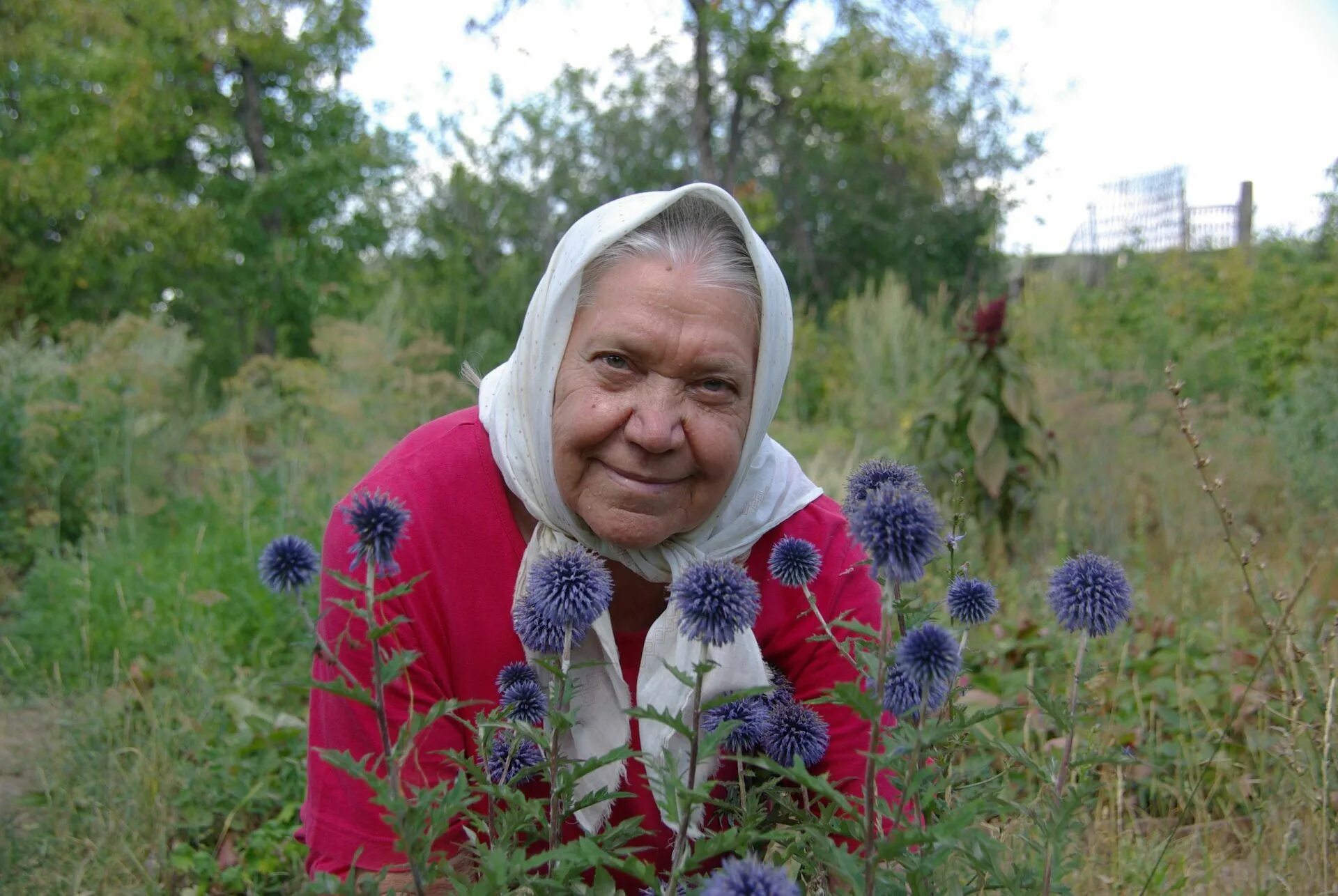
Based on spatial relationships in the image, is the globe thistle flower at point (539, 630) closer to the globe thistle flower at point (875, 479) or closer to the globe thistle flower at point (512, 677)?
the globe thistle flower at point (512, 677)

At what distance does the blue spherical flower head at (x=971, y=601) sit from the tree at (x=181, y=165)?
454 inches

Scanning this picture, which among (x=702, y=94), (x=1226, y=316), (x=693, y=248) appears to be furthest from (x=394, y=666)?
(x=702, y=94)

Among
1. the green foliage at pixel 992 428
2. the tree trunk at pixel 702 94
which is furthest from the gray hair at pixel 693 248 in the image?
the tree trunk at pixel 702 94

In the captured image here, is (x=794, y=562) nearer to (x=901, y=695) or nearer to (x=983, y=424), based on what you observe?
(x=901, y=695)

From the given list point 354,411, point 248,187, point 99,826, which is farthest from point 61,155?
point 99,826

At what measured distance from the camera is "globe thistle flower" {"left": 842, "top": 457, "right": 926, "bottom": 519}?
57.9 inches

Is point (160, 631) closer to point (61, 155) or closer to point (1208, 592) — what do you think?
point (1208, 592)

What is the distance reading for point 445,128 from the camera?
19.2m

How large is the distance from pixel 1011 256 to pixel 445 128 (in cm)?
1123

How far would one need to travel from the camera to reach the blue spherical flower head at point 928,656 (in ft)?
3.98

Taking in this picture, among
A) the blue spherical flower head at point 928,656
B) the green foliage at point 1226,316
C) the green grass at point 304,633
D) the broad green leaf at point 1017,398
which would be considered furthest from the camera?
the green foliage at point 1226,316

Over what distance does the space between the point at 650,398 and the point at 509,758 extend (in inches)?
32.2

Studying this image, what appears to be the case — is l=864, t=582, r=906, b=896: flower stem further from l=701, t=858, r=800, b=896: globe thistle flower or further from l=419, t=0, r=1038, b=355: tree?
l=419, t=0, r=1038, b=355: tree

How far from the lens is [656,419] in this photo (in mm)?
2018
